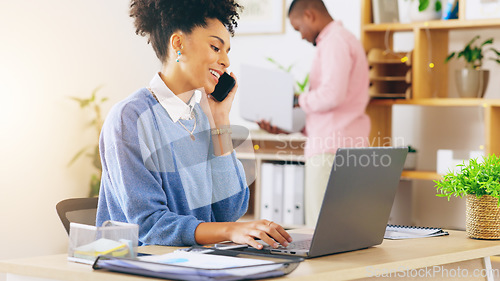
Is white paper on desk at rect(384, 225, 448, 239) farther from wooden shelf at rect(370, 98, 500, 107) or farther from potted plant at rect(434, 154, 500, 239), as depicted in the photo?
wooden shelf at rect(370, 98, 500, 107)

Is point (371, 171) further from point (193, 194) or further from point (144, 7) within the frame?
point (144, 7)

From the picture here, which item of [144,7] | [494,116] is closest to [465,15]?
[494,116]

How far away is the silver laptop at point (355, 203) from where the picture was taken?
4.27 ft

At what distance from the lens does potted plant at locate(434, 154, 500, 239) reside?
5.45 feet

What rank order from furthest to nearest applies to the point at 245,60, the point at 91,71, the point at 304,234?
the point at 245,60 → the point at 91,71 → the point at 304,234

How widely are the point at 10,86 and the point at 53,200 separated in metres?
0.64

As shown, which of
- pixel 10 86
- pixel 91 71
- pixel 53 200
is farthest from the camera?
pixel 91 71

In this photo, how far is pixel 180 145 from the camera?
1668 millimetres

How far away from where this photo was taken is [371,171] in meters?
1.40

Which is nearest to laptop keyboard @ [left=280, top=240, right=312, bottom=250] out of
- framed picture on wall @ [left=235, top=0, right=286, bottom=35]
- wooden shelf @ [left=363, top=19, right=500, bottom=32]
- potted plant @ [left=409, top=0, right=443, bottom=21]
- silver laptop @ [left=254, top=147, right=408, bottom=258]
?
silver laptop @ [left=254, top=147, right=408, bottom=258]

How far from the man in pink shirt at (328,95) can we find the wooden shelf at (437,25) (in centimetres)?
18

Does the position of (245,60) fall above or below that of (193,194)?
above

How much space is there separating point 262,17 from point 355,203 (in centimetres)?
291

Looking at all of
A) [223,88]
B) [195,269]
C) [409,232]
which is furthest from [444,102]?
[195,269]
